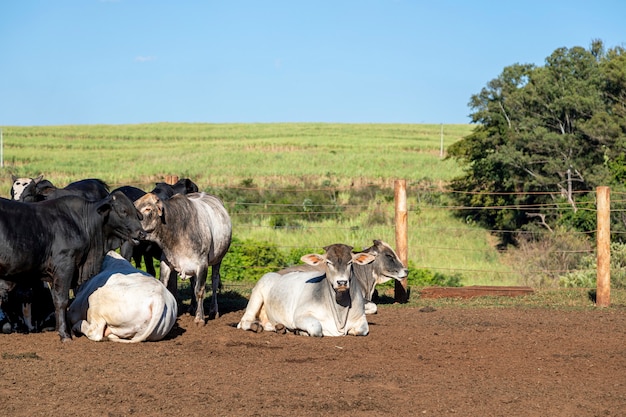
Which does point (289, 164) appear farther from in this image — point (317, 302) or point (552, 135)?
point (317, 302)

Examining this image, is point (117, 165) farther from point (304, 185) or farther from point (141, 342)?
point (141, 342)

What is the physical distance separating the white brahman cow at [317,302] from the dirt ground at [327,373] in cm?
23

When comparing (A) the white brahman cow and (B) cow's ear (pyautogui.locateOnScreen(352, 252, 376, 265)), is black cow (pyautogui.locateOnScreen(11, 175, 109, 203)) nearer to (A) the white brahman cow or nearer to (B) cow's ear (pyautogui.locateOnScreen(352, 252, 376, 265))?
(A) the white brahman cow

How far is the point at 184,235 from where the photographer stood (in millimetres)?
11367

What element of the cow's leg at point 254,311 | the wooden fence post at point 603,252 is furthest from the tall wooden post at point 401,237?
the cow's leg at point 254,311

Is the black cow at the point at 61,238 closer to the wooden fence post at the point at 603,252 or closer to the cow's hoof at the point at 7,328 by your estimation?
the cow's hoof at the point at 7,328

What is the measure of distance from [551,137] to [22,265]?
2715 centimetres

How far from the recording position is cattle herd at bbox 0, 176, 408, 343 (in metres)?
9.59

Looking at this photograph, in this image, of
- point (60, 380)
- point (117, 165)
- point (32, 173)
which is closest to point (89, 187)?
point (60, 380)

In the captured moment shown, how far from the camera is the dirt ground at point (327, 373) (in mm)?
7027

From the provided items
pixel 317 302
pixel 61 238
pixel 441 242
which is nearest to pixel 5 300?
pixel 61 238

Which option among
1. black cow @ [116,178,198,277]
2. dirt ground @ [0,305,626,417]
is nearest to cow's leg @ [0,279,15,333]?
dirt ground @ [0,305,626,417]

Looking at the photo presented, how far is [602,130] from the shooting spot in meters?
32.8

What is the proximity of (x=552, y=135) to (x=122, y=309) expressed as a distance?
26.8m
